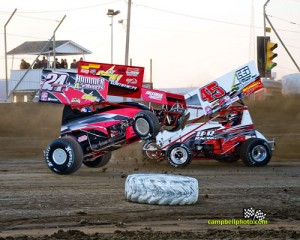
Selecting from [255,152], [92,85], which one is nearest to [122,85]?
[92,85]

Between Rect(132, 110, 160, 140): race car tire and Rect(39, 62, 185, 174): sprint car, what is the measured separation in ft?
0.13

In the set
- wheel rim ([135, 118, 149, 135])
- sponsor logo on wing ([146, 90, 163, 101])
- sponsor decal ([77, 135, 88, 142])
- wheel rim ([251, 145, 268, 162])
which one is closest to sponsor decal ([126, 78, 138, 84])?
sponsor logo on wing ([146, 90, 163, 101])

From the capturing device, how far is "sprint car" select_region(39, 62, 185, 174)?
591 inches

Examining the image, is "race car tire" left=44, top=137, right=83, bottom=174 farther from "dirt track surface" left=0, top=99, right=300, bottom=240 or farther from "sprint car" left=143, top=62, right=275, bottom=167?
"sprint car" left=143, top=62, right=275, bottom=167

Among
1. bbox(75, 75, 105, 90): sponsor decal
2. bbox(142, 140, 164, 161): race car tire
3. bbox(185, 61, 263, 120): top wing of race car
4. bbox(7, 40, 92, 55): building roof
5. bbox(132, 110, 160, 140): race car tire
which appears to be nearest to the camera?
bbox(132, 110, 160, 140): race car tire

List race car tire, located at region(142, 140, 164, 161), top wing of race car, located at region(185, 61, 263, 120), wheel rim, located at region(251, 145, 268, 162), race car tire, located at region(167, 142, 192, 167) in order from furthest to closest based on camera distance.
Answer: race car tire, located at region(142, 140, 164, 161) < wheel rim, located at region(251, 145, 268, 162) < top wing of race car, located at region(185, 61, 263, 120) < race car tire, located at region(167, 142, 192, 167)

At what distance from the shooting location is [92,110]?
15492mm

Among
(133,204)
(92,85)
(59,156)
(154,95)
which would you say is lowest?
(133,204)

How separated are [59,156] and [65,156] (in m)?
0.16

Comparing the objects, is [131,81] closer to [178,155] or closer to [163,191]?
[178,155]

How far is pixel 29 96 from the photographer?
113ft

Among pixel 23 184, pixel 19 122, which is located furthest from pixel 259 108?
pixel 23 184

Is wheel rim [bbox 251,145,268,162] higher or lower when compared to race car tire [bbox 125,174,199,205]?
higher

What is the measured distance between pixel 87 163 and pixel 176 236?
9.27 metres
